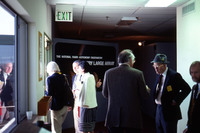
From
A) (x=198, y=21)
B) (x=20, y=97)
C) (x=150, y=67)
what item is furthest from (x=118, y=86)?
(x=150, y=67)

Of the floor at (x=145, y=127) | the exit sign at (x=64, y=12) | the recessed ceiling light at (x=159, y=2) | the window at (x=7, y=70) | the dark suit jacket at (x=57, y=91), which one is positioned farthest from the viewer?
the floor at (x=145, y=127)

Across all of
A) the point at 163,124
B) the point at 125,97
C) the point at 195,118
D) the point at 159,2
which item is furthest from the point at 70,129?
the point at 195,118

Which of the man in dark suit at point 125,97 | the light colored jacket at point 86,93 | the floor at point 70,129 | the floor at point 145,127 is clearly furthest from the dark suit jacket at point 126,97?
the floor at point 145,127

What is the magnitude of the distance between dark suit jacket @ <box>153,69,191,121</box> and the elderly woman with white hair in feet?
5.60

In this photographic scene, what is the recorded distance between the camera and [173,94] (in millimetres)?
3236

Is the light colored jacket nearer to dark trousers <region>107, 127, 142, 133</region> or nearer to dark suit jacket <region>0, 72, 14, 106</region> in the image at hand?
dark trousers <region>107, 127, 142, 133</region>

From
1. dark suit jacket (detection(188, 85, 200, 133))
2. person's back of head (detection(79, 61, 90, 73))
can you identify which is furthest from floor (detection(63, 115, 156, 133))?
dark suit jacket (detection(188, 85, 200, 133))

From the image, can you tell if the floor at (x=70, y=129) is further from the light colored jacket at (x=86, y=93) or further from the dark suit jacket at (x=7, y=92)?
the light colored jacket at (x=86, y=93)

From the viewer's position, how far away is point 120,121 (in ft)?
9.03

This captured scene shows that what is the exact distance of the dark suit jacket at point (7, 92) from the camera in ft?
8.25

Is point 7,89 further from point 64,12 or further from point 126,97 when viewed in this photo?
point 64,12

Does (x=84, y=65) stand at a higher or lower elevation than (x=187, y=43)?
lower

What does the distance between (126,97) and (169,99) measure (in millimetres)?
846

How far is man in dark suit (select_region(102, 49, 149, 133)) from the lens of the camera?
2713 millimetres
